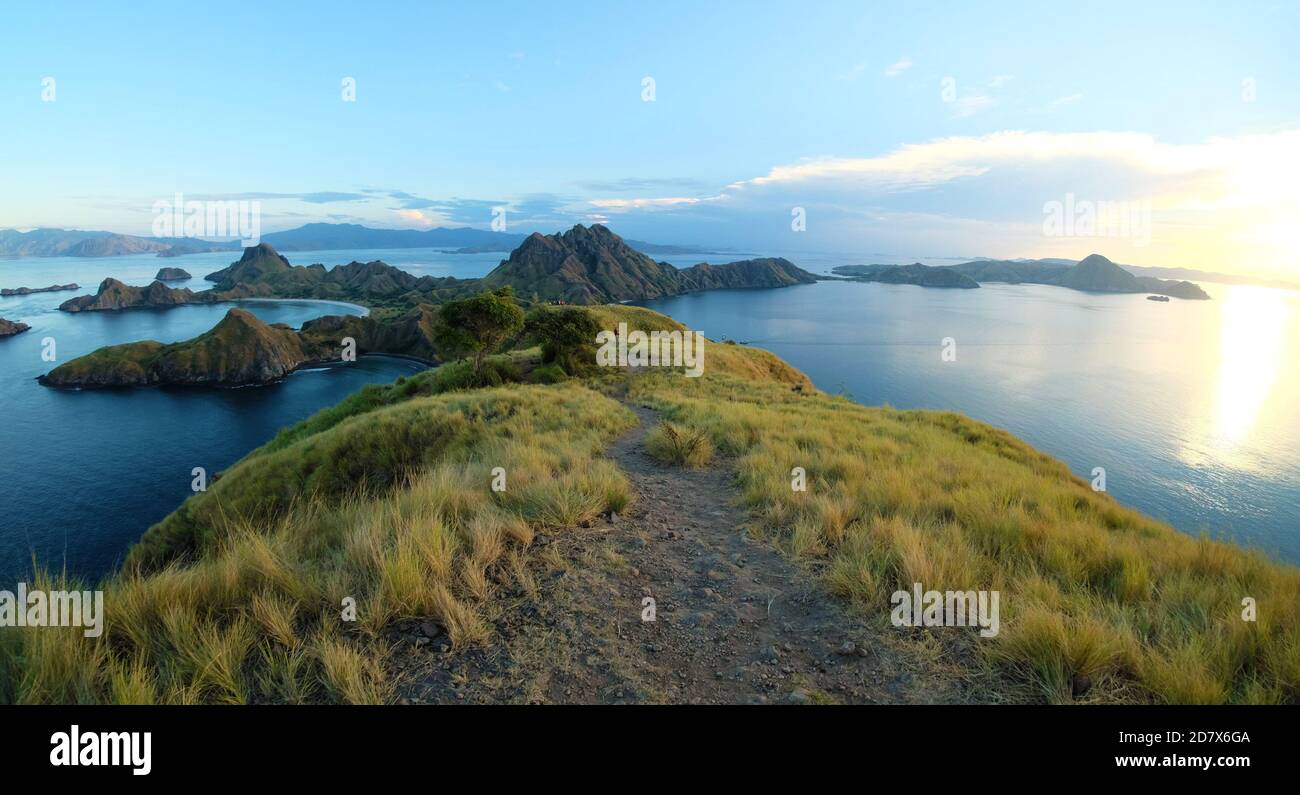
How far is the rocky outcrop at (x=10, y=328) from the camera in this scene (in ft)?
430

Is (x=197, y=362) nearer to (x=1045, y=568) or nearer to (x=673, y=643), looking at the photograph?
(x=673, y=643)

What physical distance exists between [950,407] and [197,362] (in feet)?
427

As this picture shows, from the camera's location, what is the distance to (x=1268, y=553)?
23.8ft

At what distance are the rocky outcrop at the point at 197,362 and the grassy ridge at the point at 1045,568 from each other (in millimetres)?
117409

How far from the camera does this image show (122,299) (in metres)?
182

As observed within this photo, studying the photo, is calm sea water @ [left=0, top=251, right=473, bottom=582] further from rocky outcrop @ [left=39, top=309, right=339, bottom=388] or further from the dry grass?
the dry grass

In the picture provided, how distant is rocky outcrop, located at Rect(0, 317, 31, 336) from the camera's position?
430 ft

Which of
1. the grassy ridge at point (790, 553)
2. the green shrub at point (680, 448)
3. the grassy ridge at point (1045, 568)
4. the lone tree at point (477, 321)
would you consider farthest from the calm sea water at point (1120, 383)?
the lone tree at point (477, 321)

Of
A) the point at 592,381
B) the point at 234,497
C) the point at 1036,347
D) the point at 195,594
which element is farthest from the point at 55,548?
the point at 1036,347
